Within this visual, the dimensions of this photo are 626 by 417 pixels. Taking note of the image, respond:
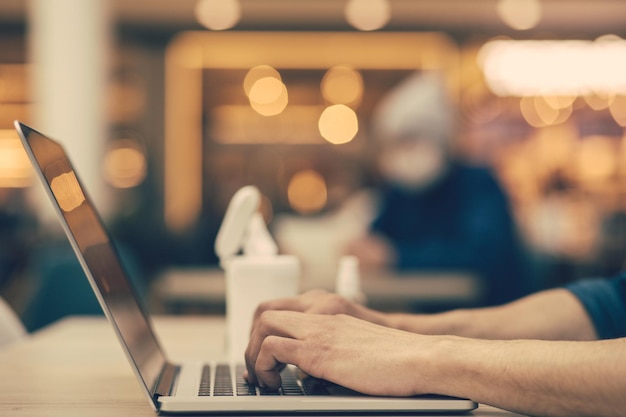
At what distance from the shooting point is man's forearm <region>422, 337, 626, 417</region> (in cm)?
74

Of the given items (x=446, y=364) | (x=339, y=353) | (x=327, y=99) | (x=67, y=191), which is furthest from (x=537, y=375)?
(x=327, y=99)

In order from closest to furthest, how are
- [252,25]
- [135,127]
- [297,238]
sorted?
[297,238] < [252,25] < [135,127]

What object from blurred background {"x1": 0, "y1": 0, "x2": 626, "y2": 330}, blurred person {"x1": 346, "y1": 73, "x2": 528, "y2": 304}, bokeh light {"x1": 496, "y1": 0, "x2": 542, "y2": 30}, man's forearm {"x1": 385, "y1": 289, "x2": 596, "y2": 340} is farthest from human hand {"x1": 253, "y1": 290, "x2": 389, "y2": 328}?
bokeh light {"x1": 496, "y1": 0, "x2": 542, "y2": 30}

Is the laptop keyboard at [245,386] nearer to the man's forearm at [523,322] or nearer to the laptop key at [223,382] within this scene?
the laptop key at [223,382]

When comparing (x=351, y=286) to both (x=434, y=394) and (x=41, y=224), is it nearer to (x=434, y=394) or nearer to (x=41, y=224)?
(x=434, y=394)

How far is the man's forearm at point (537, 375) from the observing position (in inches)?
29.1

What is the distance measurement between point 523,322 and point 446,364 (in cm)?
42

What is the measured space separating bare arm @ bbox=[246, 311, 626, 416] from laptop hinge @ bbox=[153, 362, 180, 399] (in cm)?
9

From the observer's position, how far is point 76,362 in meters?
1.17

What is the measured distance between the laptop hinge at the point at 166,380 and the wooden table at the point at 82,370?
0.8 inches

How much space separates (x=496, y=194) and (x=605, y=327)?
73.4 inches

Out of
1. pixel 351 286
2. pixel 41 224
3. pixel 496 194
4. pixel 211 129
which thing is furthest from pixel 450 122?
pixel 211 129

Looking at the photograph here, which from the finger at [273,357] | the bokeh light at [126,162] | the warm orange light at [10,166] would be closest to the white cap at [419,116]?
the finger at [273,357]

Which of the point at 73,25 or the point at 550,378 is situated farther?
the point at 73,25
